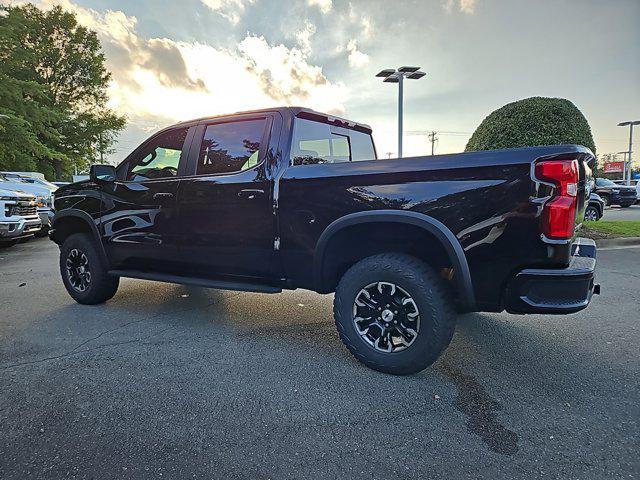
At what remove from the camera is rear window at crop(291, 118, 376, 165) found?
341 cm

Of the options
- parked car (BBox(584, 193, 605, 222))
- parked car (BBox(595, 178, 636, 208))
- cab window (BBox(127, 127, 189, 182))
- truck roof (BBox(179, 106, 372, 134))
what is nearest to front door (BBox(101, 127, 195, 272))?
cab window (BBox(127, 127, 189, 182))

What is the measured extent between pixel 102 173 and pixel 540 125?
23.8 ft

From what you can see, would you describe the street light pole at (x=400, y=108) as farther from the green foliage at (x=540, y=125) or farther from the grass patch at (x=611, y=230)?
the grass patch at (x=611, y=230)

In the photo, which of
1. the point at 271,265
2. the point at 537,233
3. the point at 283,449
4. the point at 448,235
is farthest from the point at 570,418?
the point at 271,265

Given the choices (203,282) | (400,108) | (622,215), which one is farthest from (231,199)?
(622,215)

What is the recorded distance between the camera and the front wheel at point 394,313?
8.67 feet

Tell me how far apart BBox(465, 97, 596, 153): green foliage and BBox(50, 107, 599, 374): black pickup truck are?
15.2 feet

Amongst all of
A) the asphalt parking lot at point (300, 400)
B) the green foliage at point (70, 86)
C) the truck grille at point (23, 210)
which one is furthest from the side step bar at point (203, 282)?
the green foliage at point (70, 86)

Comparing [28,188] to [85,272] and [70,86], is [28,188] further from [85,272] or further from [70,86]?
[70,86]

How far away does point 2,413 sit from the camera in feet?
7.77

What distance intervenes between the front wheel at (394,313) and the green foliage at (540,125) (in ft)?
19.8

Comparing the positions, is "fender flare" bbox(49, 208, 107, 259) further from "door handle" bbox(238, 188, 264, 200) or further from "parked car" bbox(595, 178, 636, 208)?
"parked car" bbox(595, 178, 636, 208)

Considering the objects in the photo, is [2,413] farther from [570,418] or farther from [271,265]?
[570,418]

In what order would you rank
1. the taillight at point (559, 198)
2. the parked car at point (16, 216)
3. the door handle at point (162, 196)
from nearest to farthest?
the taillight at point (559, 198)
the door handle at point (162, 196)
the parked car at point (16, 216)
